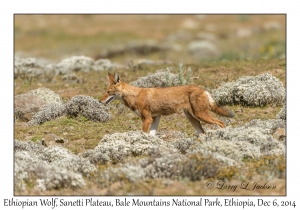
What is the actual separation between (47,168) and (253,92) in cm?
749

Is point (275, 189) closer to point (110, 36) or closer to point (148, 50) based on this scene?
point (148, 50)

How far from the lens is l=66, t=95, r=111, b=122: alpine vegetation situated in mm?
14906

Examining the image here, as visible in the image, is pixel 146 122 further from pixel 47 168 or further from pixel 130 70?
pixel 130 70

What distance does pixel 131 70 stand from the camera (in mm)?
20859

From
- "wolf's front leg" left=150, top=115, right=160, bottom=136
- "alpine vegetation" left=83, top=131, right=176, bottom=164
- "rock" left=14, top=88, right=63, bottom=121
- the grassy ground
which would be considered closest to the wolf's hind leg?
the grassy ground

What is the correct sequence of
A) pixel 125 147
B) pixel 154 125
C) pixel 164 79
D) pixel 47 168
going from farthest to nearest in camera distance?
pixel 164 79 < pixel 154 125 < pixel 125 147 < pixel 47 168

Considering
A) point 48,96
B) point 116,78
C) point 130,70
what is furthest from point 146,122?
point 130,70

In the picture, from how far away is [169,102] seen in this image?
506 inches

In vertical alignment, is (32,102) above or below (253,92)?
below

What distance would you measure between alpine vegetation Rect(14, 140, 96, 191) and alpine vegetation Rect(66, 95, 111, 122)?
2.99 m

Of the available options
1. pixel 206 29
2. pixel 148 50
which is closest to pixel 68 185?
pixel 148 50

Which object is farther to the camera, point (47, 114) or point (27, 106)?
point (27, 106)

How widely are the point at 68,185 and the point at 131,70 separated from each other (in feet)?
38.3

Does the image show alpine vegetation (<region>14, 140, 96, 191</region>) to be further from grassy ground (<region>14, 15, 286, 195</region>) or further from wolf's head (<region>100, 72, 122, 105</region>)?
wolf's head (<region>100, 72, 122, 105</region>)
